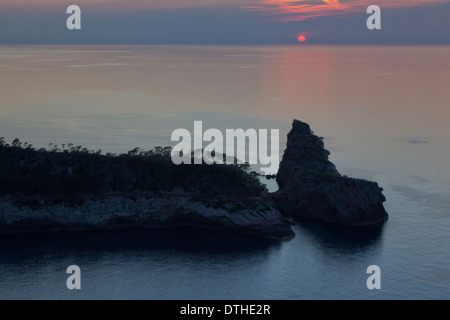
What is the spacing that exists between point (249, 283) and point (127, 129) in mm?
110844

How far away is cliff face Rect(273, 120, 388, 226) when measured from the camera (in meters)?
109

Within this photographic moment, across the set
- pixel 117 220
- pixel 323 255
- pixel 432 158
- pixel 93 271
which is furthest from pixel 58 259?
pixel 432 158

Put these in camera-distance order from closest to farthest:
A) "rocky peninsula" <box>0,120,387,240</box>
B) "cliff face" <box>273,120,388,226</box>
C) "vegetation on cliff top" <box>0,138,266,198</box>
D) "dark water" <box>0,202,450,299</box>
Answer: "dark water" <box>0,202,450,299</box>
"rocky peninsula" <box>0,120,387,240</box>
"vegetation on cliff top" <box>0,138,266,198</box>
"cliff face" <box>273,120,388,226</box>

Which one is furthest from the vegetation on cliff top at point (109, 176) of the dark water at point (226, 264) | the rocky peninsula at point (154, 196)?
the dark water at point (226, 264)

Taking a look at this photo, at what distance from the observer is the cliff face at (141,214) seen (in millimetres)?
103375

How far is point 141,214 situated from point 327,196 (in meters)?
31.7

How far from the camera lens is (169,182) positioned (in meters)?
109

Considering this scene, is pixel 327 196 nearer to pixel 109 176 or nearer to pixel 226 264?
pixel 226 264

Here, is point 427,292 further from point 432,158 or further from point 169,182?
point 432,158

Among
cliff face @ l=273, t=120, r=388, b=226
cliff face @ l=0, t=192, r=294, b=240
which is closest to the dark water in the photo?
cliff face @ l=0, t=192, r=294, b=240

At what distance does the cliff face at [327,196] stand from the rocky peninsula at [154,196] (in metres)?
0.17

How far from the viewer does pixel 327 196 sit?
10950 centimetres

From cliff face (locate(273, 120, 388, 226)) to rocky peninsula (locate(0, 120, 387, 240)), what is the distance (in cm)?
17

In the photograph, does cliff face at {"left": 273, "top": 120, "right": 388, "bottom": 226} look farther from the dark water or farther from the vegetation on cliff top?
the vegetation on cliff top
